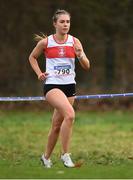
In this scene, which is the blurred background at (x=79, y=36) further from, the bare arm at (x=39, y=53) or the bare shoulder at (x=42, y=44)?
the bare shoulder at (x=42, y=44)

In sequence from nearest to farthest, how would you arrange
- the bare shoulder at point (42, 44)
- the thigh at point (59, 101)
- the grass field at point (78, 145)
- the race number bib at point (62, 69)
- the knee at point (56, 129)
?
the grass field at point (78, 145)
the thigh at point (59, 101)
the race number bib at point (62, 69)
the bare shoulder at point (42, 44)
the knee at point (56, 129)

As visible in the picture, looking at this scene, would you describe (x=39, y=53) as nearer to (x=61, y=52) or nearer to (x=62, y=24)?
(x=61, y=52)

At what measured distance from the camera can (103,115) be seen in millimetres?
23344

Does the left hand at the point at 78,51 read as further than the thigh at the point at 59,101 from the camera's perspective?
Yes

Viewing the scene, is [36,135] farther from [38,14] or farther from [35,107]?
[38,14]

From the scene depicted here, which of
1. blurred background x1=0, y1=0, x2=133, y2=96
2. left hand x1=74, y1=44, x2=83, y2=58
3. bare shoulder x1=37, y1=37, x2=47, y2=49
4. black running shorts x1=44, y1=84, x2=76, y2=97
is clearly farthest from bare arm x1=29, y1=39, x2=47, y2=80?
blurred background x1=0, y1=0, x2=133, y2=96

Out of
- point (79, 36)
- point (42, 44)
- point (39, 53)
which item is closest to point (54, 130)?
point (39, 53)

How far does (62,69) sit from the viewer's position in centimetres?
938

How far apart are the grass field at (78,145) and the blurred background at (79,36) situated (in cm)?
267

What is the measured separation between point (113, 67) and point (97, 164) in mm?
17100

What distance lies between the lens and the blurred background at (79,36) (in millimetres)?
26922

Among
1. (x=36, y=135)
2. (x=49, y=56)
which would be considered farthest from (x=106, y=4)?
(x=49, y=56)

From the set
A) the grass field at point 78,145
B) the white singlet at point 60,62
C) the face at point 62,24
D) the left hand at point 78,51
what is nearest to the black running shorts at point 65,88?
the white singlet at point 60,62

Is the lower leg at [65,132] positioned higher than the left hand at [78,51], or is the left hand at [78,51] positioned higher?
the left hand at [78,51]
